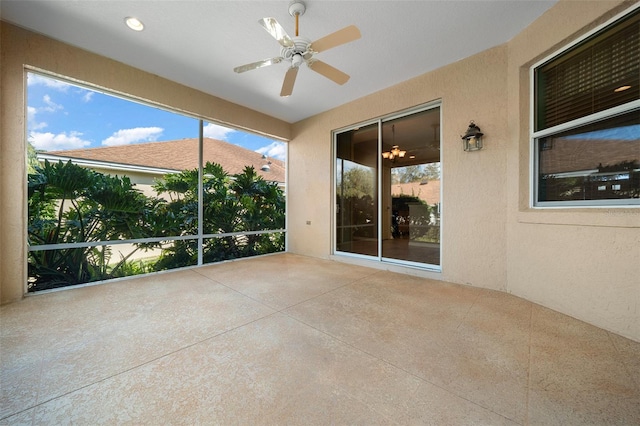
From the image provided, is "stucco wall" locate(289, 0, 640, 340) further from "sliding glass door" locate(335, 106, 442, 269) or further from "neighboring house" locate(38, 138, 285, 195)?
"neighboring house" locate(38, 138, 285, 195)

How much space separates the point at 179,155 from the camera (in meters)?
4.28

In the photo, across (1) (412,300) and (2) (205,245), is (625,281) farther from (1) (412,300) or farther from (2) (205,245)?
(2) (205,245)

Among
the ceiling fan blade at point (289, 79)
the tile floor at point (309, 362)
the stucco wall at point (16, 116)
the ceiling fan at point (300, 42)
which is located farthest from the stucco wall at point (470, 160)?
the stucco wall at point (16, 116)

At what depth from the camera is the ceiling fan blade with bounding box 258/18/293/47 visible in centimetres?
196

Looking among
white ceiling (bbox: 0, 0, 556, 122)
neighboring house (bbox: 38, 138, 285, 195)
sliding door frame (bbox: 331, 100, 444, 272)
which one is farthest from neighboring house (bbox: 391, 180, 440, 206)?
neighboring house (bbox: 38, 138, 285, 195)

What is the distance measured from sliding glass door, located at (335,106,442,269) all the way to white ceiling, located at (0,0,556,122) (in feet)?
3.00

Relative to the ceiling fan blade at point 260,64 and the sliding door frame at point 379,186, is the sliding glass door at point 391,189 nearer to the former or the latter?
the sliding door frame at point 379,186

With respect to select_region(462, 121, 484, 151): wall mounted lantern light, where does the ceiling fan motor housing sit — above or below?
above

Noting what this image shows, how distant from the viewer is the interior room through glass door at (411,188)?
11.9ft

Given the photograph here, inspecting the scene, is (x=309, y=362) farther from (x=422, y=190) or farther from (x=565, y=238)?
(x=422, y=190)

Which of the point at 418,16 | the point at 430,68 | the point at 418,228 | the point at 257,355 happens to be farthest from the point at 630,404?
the point at 430,68

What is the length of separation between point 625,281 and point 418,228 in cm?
225

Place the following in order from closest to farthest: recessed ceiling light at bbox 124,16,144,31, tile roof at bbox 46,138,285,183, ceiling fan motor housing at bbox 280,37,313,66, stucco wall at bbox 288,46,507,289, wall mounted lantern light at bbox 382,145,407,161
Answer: ceiling fan motor housing at bbox 280,37,313,66, recessed ceiling light at bbox 124,16,144,31, stucco wall at bbox 288,46,507,289, tile roof at bbox 46,138,285,183, wall mounted lantern light at bbox 382,145,407,161

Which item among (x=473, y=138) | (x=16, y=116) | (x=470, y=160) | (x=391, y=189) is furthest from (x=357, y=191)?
(x=16, y=116)
